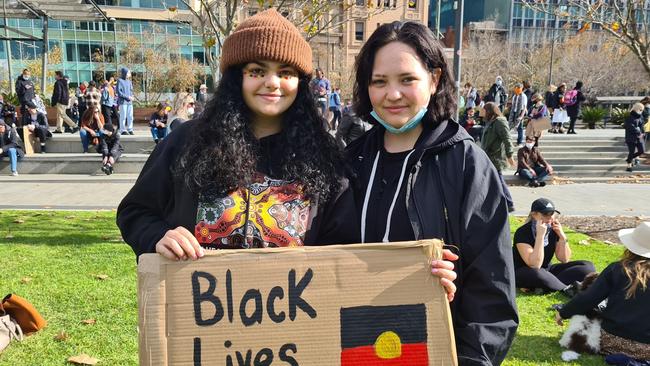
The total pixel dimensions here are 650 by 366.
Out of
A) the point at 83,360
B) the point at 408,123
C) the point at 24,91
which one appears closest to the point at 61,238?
the point at 83,360

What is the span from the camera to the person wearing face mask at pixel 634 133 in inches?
541

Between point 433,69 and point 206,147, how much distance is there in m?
0.90

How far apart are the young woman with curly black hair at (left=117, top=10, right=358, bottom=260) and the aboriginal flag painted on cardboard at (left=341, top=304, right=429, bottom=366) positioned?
0.34 m

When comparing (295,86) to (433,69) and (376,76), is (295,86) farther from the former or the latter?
(433,69)

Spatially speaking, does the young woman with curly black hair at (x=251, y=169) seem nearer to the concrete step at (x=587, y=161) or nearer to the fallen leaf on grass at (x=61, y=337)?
the fallen leaf on grass at (x=61, y=337)

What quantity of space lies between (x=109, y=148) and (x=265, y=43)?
12.1 meters

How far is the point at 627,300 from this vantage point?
11.8 ft

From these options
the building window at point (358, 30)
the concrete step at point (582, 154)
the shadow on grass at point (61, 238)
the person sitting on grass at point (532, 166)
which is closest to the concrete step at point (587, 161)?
the concrete step at point (582, 154)

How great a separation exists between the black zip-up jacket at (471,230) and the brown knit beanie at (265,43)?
61cm

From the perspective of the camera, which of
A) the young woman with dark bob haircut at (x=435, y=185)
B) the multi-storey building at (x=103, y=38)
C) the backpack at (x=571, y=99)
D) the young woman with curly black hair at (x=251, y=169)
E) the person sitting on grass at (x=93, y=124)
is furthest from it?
the multi-storey building at (x=103, y=38)

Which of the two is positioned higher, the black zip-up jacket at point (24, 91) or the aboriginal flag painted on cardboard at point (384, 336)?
the black zip-up jacket at point (24, 91)

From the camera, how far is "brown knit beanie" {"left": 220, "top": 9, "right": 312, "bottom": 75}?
1835 millimetres

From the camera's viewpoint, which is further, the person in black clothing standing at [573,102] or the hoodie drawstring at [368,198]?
the person in black clothing standing at [573,102]

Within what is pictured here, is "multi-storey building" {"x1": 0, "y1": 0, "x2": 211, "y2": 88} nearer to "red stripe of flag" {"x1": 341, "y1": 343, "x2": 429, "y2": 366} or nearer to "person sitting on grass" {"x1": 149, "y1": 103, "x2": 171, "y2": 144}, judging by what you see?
"person sitting on grass" {"x1": 149, "y1": 103, "x2": 171, "y2": 144}
